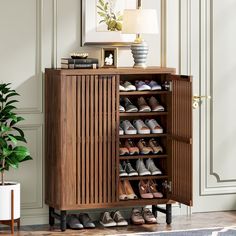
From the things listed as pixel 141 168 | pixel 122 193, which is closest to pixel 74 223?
pixel 122 193

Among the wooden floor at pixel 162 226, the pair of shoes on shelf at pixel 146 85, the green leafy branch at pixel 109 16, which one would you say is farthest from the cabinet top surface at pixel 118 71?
the wooden floor at pixel 162 226

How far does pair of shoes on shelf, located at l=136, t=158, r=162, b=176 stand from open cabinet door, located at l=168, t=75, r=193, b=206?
4.6 inches

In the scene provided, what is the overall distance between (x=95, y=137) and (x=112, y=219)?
24.8 inches

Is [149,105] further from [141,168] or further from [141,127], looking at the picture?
[141,168]

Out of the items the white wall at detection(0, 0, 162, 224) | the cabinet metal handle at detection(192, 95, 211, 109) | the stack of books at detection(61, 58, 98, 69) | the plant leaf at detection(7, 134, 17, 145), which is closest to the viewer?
the plant leaf at detection(7, 134, 17, 145)

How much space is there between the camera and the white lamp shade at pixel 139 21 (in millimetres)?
5547

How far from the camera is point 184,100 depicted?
5484mm

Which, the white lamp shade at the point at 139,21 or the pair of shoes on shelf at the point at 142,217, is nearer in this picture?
the white lamp shade at the point at 139,21

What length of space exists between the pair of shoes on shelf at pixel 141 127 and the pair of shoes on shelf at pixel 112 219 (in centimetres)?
60

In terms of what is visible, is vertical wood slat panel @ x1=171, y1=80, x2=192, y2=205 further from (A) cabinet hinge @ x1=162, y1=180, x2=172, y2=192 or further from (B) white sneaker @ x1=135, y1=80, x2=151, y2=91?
(B) white sneaker @ x1=135, y1=80, x2=151, y2=91

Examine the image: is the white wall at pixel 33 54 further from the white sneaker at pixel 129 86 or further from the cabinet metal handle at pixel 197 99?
the cabinet metal handle at pixel 197 99

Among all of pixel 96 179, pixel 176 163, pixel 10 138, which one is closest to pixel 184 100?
pixel 176 163

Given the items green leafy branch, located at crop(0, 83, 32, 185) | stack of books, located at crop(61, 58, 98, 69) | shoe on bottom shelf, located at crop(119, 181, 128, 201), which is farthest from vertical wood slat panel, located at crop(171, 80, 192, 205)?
green leafy branch, located at crop(0, 83, 32, 185)

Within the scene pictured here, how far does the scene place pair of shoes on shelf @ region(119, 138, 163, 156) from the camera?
566 cm
